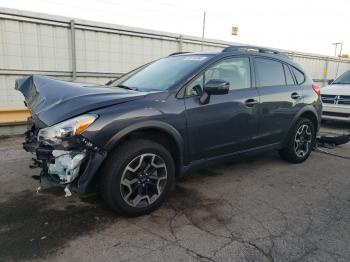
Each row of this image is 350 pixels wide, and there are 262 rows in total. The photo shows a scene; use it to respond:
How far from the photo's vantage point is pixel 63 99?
116 inches

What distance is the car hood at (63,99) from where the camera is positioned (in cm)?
281

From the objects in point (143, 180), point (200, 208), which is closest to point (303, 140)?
point (200, 208)

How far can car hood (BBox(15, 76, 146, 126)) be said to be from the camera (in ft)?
9.22

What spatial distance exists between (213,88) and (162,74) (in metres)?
0.79

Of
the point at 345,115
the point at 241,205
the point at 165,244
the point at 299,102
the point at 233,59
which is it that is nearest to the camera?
the point at 165,244

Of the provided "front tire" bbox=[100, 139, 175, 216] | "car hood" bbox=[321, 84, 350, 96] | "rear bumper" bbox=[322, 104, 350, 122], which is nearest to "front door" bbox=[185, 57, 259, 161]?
"front tire" bbox=[100, 139, 175, 216]

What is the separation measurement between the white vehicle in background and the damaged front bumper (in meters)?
7.16

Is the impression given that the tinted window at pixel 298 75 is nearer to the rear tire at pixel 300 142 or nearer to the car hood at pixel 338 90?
the rear tire at pixel 300 142

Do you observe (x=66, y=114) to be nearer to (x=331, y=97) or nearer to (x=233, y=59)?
(x=233, y=59)

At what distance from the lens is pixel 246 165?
4875 millimetres

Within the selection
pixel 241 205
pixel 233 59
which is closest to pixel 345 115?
pixel 233 59

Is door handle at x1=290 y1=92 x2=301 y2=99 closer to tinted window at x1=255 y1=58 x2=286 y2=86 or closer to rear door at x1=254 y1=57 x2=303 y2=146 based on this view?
rear door at x1=254 y1=57 x2=303 y2=146

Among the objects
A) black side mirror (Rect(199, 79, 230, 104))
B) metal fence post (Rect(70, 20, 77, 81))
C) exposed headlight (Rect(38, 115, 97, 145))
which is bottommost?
exposed headlight (Rect(38, 115, 97, 145))

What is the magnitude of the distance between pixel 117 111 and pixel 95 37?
6.05 metres
